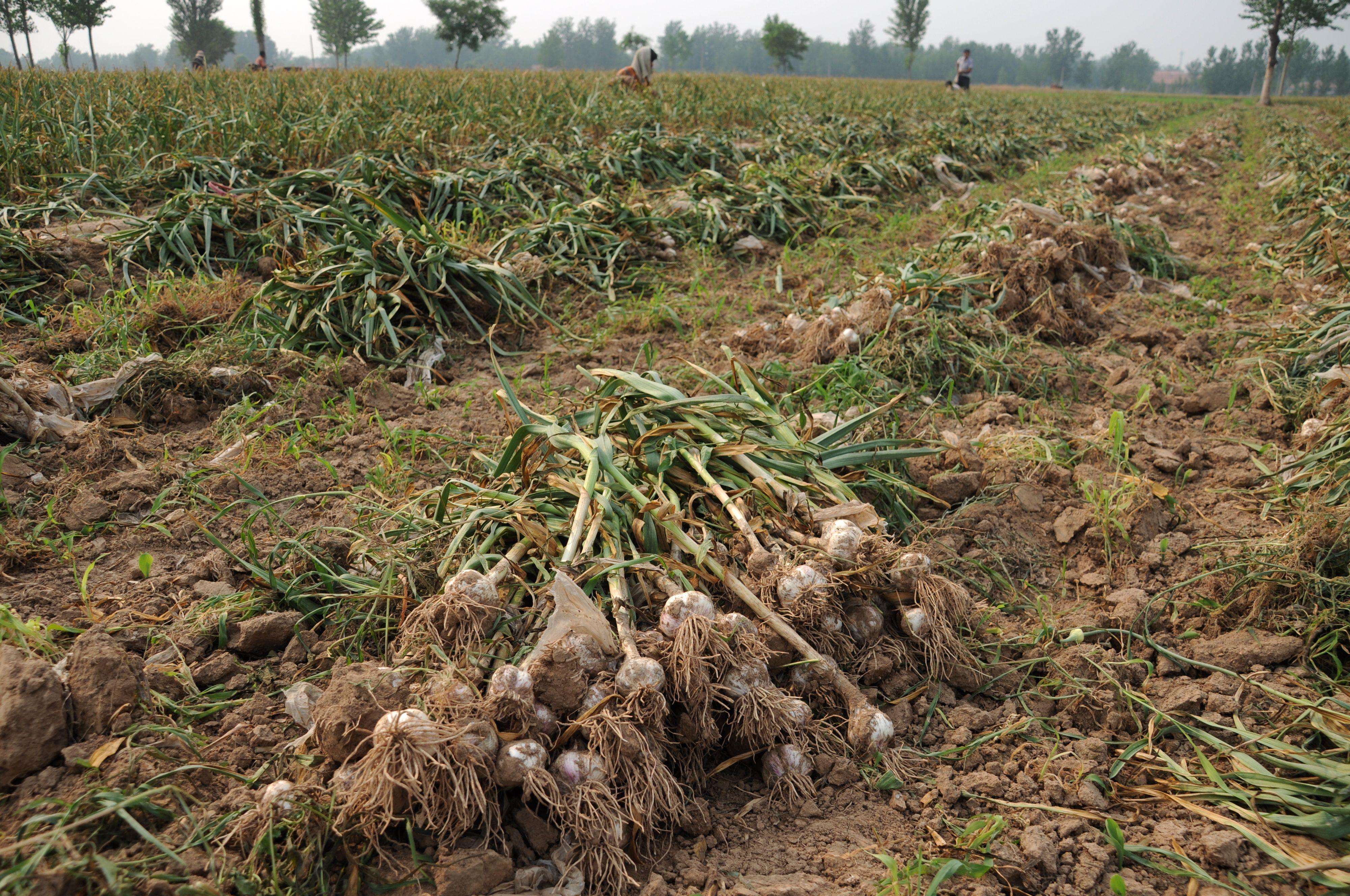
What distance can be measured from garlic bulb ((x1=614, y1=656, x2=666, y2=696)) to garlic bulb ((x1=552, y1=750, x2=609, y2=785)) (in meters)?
0.13

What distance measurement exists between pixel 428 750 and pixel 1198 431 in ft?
10.6

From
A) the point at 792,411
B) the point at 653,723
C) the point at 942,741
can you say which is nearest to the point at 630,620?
the point at 653,723

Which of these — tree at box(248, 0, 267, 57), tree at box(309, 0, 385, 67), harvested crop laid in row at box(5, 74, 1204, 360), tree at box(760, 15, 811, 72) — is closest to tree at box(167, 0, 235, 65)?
tree at box(309, 0, 385, 67)

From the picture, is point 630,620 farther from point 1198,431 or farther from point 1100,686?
point 1198,431

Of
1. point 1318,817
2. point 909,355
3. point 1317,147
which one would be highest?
point 1317,147

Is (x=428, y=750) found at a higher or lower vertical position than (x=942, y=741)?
higher

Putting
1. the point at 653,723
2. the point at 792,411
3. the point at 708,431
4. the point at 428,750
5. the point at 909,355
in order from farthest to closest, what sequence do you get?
the point at 909,355, the point at 792,411, the point at 708,431, the point at 653,723, the point at 428,750

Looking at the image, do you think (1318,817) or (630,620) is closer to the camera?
(1318,817)

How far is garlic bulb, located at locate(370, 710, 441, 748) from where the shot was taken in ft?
4.23

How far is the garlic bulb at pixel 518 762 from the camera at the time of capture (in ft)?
4.48

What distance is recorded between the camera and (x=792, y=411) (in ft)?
9.65

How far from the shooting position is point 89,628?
1.77 m

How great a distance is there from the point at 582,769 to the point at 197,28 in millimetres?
55898

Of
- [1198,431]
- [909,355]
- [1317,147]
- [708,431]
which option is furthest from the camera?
[1317,147]
